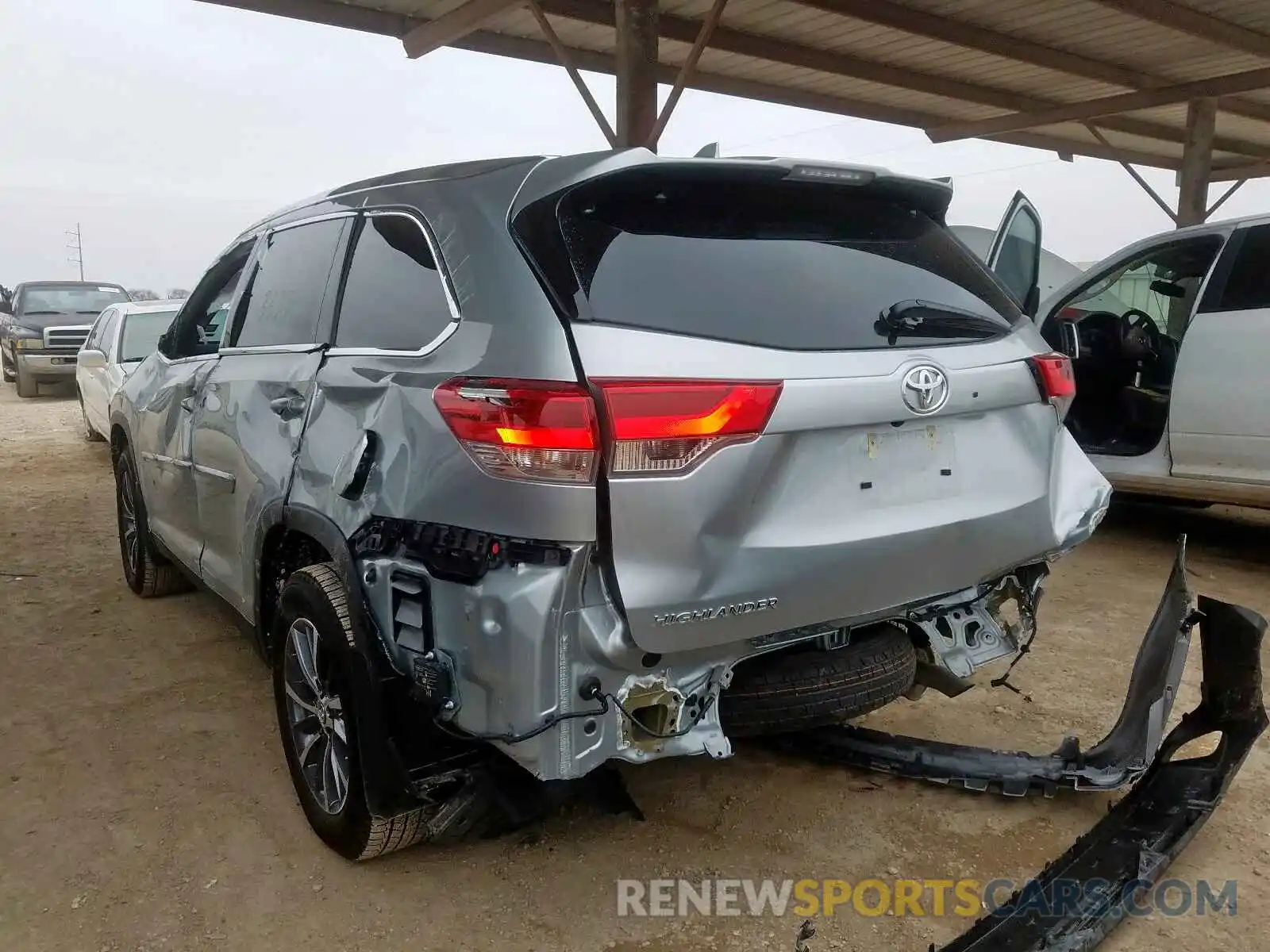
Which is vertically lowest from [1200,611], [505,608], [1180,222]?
[1200,611]

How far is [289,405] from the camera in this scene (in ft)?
9.37

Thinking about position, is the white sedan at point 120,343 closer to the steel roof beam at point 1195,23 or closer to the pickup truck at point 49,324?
the pickup truck at point 49,324

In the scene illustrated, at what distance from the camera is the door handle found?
2.80 metres

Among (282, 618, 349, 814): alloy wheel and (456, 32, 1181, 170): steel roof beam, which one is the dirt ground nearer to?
(282, 618, 349, 814): alloy wheel

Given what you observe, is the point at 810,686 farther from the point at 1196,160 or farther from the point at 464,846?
the point at 1196,160

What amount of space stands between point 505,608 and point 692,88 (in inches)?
338

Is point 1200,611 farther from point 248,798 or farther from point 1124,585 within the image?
point 248,798

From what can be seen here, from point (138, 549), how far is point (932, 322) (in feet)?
13.7

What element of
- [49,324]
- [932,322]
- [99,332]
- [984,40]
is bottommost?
[49,324]

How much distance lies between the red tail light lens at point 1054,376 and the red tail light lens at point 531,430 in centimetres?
135

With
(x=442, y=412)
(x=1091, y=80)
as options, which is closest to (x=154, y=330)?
(x=442, y=412)

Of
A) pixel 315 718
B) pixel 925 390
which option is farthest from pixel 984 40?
pixel 315 718

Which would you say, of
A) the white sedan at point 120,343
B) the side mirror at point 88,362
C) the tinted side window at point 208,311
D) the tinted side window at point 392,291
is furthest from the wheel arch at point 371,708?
the side mirror at point 88,362

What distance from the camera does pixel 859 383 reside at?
221cm
